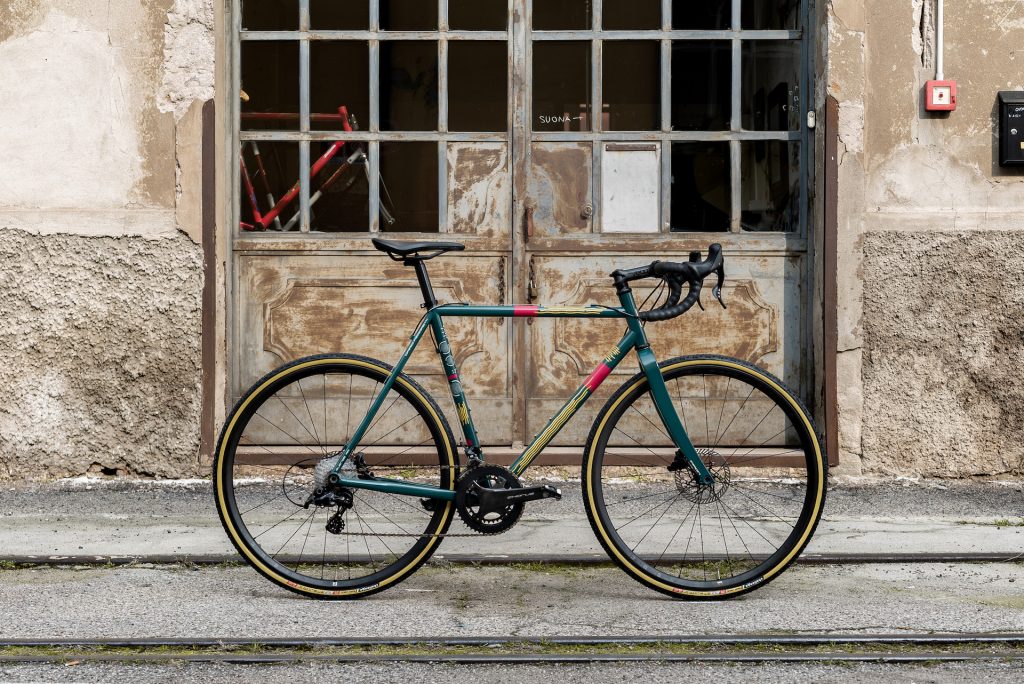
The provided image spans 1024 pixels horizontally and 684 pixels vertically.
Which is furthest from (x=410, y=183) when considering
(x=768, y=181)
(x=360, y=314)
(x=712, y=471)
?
(x=712, y=471)

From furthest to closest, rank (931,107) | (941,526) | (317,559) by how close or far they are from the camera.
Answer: (931,107) → (941,526) → (317,559)

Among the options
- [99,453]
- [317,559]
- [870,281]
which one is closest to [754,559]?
[317,559]

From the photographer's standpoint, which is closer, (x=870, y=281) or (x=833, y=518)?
(x=833, y=518)

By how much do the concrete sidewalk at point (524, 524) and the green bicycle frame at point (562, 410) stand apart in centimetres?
70

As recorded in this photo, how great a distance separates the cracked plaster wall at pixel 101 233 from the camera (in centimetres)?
614

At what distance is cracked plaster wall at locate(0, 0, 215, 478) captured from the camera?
6.14 meters

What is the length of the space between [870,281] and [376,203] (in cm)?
249

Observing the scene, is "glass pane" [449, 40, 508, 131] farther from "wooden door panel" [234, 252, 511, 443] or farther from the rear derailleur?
the rear derailleur

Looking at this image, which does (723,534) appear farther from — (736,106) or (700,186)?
(736,106)

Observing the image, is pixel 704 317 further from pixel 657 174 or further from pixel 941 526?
pixel 941 526

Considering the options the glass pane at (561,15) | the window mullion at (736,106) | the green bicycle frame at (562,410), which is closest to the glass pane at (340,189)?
the glass pane at (561,15)

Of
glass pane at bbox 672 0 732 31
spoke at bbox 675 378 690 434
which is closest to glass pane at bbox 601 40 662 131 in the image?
glass pane at bbox 672 0 732 31

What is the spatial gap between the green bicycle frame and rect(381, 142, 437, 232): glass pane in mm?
2265

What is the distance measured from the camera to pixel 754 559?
4684mm
